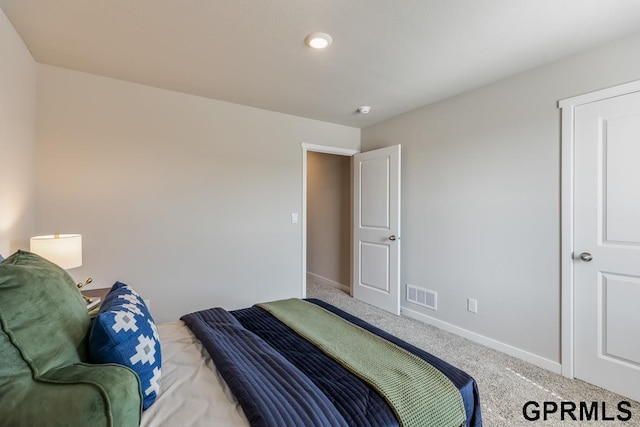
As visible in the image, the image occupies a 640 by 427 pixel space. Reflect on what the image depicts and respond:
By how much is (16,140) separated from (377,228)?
11.0 ft

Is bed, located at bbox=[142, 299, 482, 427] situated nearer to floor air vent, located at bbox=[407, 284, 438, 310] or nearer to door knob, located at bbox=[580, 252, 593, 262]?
door knob, located at bbox=[580, 252, 593, 262]

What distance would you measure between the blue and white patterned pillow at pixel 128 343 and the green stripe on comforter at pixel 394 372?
0.71 meters

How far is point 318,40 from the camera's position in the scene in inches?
79.5

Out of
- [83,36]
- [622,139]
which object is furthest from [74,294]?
[622,139]

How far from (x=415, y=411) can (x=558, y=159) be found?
2.22 metres

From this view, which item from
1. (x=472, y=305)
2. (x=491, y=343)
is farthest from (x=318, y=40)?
(x=491, y=343)

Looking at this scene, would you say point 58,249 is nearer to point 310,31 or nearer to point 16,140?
point 16,140

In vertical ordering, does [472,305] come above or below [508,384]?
above

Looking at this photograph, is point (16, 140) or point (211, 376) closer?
point (211, 376)

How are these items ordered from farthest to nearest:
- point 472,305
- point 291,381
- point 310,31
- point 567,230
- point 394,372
A: point 472,305 → point 567,230 → point 310,31 → point 394,372 → point 291,381

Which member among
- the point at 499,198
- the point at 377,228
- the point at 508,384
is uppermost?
the point at 499,198

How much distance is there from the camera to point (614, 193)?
2.03 meters

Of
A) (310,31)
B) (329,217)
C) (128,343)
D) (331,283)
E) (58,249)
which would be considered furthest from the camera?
(329,217)

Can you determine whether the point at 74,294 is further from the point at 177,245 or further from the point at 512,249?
the point at 512,249
